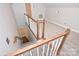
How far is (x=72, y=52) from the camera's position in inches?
114

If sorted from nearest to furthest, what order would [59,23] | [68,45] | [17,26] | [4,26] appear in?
[4,26] < [17,26] < [59,23] < [68,45]

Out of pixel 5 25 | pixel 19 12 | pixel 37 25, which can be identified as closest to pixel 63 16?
pixel 37 25

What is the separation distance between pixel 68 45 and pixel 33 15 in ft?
3.54

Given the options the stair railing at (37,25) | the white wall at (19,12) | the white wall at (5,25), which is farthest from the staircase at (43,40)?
the white wall at (5,25)

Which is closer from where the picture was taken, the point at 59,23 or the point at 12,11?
the point at 12,11

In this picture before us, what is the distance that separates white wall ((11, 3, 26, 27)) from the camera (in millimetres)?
2287

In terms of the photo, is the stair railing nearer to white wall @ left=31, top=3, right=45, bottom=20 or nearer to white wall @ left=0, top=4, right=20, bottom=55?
white wall @ left=31, top=3, right=45, bottom=20

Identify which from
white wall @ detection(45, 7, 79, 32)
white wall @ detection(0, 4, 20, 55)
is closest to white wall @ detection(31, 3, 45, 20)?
white wall @ detection(45, 7, 79, 32)

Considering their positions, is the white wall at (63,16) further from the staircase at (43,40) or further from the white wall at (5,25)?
the white wall at (5,25)

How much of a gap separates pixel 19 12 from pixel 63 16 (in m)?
0.93

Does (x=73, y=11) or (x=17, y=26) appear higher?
(x=73, y=11)

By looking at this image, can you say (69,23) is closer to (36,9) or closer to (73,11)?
(73,11)

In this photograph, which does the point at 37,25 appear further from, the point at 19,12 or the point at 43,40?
the point at 43,40

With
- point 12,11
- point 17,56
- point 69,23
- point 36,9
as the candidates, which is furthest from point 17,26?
point 17,56
